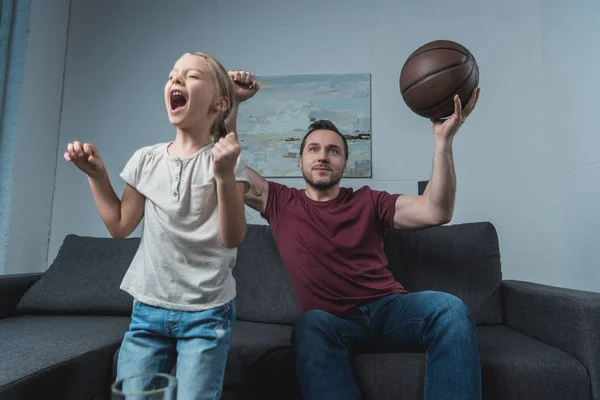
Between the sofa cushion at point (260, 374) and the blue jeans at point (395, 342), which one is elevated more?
the blue jeans at point (395, 342)

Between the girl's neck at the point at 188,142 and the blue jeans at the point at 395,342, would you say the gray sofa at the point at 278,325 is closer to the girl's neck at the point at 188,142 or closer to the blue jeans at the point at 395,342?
the blue jeans at the point at 395,342

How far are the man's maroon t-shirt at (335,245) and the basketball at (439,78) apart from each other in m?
0.40

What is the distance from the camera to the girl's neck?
1.03 meters

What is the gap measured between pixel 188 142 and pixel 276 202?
675 millimetres

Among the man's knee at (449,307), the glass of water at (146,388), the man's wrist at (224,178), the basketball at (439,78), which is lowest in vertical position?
the man's knee at (449,307)

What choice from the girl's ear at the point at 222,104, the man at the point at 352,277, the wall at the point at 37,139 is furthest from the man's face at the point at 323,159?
the wall at the point at 37,139

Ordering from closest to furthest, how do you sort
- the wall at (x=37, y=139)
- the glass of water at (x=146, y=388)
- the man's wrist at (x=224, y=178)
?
the glass of water at (x=146, y=388), the man's wrist at (x=224, y=178), the wall at (x=37, y=139)

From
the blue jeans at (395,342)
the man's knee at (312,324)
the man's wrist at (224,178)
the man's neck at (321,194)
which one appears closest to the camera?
the man's wrist at (224,178)

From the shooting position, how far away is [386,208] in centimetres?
158

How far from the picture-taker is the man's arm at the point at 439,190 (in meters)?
1.36

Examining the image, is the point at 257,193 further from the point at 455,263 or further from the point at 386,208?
the point at 455,263

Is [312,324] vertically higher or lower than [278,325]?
higher

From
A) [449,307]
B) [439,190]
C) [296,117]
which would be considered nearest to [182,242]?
[449,307]

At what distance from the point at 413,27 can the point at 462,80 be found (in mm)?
1164
